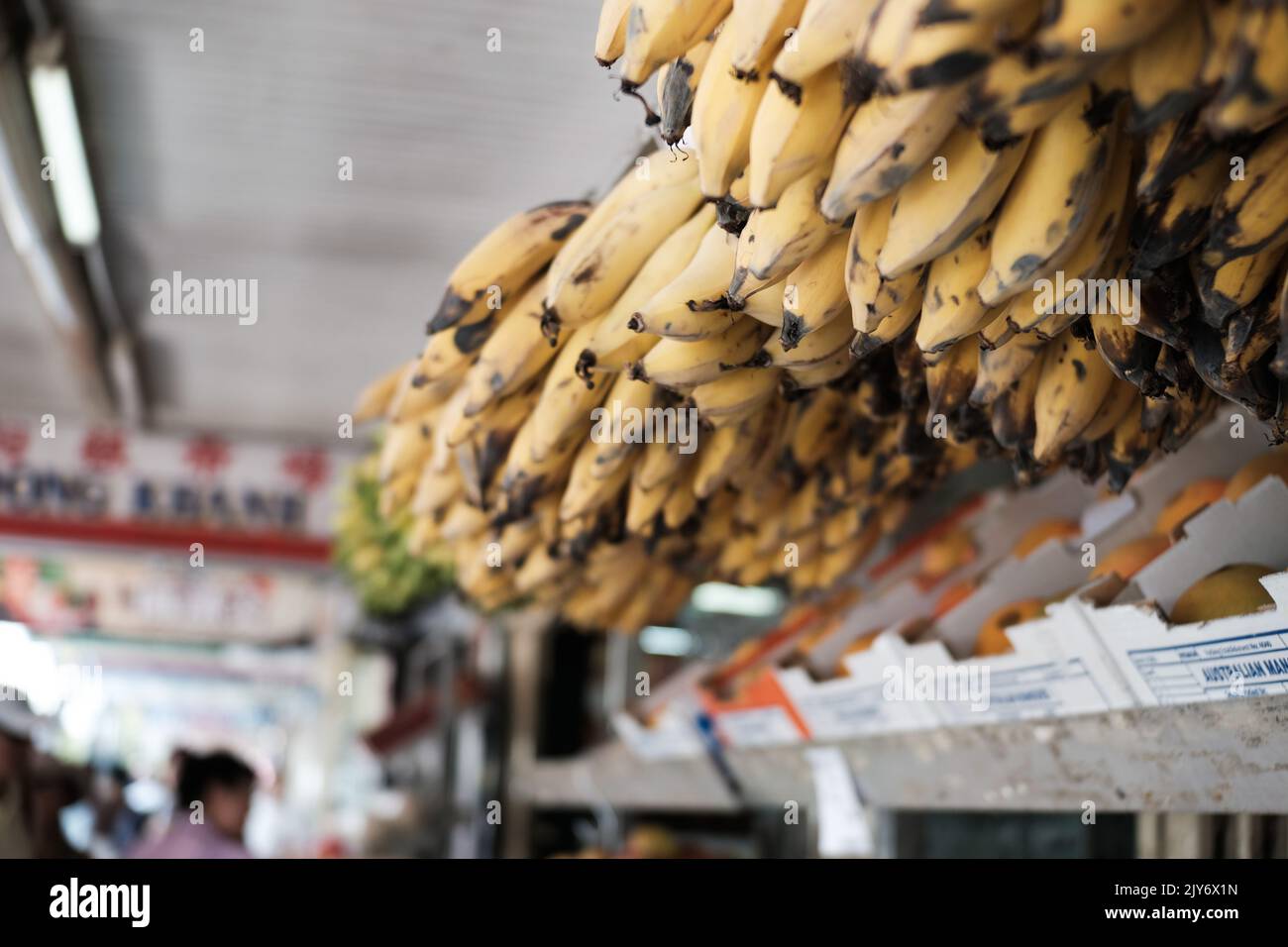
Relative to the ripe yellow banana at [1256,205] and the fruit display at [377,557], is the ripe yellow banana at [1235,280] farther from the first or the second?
the fruit display at [377,557]

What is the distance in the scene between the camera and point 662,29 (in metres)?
0.93

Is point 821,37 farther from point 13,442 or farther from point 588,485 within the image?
point 13,442

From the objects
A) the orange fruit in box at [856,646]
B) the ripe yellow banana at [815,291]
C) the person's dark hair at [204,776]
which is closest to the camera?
the ripe yellow banana at [815,291]

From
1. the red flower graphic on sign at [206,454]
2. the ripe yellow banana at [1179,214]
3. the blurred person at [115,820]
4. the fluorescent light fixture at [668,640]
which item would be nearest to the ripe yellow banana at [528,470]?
the ripe yellow banana at [1179,214]

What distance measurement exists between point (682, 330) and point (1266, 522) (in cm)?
60

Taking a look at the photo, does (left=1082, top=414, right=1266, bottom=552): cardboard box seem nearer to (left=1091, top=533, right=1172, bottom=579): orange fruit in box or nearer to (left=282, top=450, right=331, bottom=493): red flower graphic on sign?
(left=1091, top=533, right=1172, bottom=579): orange fruit in box

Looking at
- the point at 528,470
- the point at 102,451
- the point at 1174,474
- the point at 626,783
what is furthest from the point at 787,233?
the point at 102,451

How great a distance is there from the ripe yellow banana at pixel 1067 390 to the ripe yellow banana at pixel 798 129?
34cm

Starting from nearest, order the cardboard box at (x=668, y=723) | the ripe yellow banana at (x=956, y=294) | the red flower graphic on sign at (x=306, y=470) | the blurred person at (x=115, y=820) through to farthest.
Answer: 1. the ripe yellow banana at (x=956, y=294)
2. the cardboard box at (x=668, y=723)
3. the blurred person at (x=115, y=820)
4. the red flower graphic on sign at (x=306, y=470)

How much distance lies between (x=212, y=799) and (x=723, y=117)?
9.73 feet

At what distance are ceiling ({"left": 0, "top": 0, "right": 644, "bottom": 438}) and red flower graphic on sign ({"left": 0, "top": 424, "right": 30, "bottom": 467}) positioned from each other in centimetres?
98

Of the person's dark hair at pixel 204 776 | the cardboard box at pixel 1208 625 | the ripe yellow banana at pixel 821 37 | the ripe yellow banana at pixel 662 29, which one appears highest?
the ripe yellow banana at pixel 662 29

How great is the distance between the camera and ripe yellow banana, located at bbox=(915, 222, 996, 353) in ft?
2.78

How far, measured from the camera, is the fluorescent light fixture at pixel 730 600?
393cm
